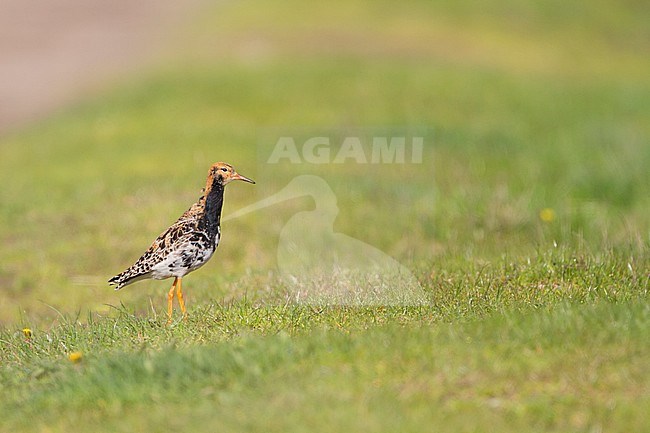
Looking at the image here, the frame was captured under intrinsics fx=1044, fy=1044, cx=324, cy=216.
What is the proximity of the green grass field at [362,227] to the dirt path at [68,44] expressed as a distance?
206cm

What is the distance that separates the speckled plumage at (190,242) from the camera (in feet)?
25.5

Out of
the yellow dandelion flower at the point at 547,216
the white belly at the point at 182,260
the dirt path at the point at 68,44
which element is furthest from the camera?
the dirt path at the point at 68,44

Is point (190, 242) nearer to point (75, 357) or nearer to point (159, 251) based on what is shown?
point (159, 251)

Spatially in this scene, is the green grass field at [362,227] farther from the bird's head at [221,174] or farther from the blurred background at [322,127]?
the bird's head at [221,174]

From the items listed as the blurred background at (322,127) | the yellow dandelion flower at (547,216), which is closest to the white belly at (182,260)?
the blurred background at (322,127)

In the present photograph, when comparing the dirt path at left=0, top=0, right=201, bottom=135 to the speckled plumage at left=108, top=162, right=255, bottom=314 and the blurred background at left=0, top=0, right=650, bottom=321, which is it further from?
the speckled plumage at left=108, top=162, right=255, bottom=314

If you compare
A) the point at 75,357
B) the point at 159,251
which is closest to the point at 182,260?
the point at 159,251

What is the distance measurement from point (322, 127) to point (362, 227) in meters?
5.14

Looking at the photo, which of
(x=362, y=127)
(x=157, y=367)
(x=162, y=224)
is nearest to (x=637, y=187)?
(x=362, y=127)

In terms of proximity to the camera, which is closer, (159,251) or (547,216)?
(159,251)

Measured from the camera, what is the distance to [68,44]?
30344 mm

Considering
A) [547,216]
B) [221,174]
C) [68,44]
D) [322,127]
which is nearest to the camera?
[221,174]

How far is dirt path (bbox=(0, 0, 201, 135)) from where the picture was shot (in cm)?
2423

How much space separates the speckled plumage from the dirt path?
47.0 ft
